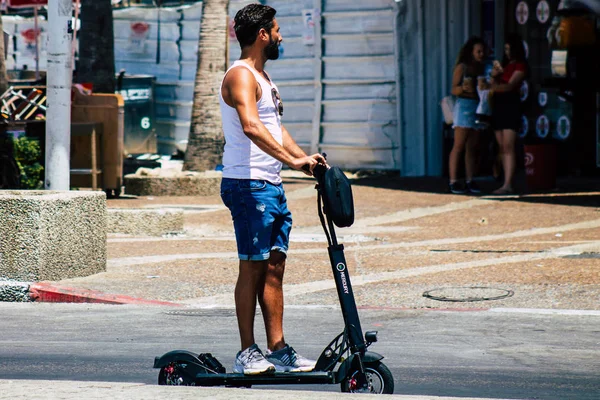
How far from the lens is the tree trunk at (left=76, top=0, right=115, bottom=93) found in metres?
18.2

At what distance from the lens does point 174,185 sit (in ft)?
55.1

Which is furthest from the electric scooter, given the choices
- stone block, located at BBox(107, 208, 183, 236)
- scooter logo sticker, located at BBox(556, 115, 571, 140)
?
scooter logo sticker, located at BBox(556, 115, 571, 140)

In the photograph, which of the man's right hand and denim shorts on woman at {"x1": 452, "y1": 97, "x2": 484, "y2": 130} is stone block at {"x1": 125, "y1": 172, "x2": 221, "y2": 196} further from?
the man's right hand

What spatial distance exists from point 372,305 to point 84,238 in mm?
2525

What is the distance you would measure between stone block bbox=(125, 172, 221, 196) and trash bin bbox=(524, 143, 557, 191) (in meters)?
4.31

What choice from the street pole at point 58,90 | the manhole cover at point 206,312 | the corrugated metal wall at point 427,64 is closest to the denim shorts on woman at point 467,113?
the corrugated metal wall at point 427,64

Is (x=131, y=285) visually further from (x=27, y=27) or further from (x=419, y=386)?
(x=27, y=27)

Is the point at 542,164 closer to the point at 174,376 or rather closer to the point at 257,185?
the point at 257,185

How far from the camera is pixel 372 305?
28.7 ft

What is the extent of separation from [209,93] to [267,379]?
1292 centimetres

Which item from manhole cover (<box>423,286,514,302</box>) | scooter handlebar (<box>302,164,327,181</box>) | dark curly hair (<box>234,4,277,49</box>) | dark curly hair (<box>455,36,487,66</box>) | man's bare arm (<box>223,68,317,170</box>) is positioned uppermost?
dark curly hair (<box>455,36,487,66</box>)

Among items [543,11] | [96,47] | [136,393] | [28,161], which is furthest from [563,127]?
[136,393]

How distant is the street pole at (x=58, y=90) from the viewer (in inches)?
404

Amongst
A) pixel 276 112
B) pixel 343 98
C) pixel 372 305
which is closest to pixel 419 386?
pixel 276 112
